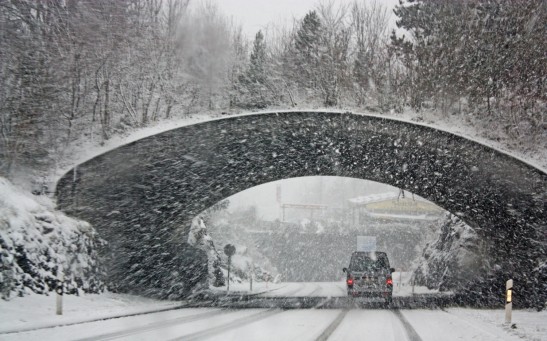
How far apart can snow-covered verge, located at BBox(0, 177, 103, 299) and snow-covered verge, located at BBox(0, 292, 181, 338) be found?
393 mm

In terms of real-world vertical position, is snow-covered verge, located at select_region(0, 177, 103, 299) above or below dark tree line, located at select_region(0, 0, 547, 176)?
below

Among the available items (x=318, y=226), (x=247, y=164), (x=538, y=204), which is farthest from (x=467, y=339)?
(x=318, y=226)

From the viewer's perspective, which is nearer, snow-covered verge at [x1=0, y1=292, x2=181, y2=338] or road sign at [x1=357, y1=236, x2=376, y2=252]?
snow-covered verge at [x1=0, y1=292, x2=181, y2=338]

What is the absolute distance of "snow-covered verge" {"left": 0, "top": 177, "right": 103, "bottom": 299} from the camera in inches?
515

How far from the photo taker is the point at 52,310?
12.7 m

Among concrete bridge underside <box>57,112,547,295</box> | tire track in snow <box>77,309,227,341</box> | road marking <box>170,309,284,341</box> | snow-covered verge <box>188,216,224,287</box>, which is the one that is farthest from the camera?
snow-covered verge <box>188,216,224,287</box>

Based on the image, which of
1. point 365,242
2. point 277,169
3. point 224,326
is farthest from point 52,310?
point 365,242

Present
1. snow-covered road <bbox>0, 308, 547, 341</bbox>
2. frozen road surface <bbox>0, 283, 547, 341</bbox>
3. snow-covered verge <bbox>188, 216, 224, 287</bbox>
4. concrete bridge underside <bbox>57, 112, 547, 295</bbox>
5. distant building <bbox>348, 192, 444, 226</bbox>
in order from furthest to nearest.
Answer: distant building <bbox>348, 192, 444, 226</bbox>, snow-covered verge <bbox>188, 216, 224, 287</bbox>, concrete bridge underside <bbox>57, 112, 547, 295</bbox>, frozen road surface <bbox>0, 283, 547, 341</bbox>, snow-covered road <bbox>0, 308, 547, 341</bbox>

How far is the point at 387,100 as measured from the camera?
21.3 metres

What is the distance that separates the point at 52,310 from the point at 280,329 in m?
5.79

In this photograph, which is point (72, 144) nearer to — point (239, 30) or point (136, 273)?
point (136, 273)

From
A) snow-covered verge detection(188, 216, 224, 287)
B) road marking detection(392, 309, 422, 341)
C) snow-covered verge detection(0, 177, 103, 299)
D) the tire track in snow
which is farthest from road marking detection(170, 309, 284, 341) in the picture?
snow-covered verge detection(188, 216, 224, 287)

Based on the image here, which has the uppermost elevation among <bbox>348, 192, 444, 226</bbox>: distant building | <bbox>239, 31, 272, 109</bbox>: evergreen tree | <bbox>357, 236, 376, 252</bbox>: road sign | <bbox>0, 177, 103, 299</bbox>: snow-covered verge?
<bbox>239, 31, 272, 109</bbox>: evergreen tree

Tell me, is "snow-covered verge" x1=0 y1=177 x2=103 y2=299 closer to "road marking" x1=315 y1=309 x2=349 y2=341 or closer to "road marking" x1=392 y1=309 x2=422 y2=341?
"road marking" x1=315 y1=309 x2=349 y2=341
